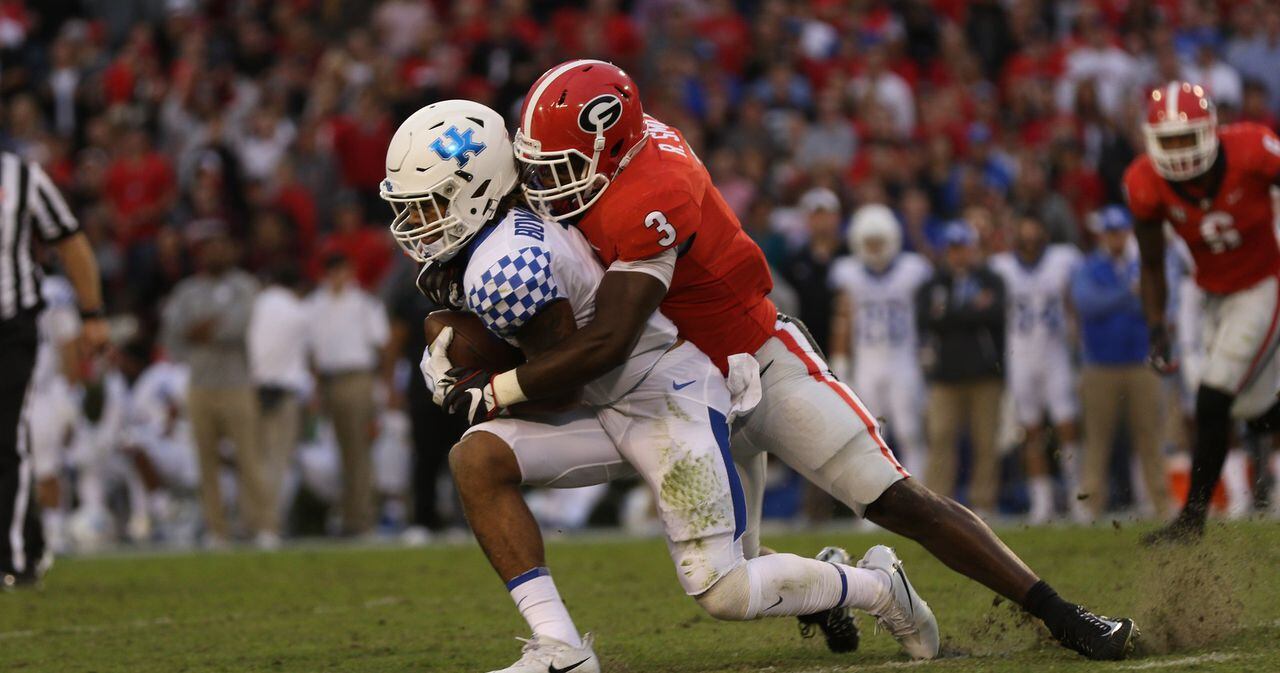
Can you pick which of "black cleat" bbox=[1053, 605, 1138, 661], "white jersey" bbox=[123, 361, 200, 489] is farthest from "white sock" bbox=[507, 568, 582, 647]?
"white jersey" bbox=[123, 361, 200, 489]

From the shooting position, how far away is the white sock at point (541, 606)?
421 centimetres

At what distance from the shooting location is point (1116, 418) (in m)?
10.3

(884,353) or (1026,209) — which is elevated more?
(1026,209)

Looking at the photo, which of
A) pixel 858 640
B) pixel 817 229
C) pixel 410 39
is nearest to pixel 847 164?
pixel 817 229

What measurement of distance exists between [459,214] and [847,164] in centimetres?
899

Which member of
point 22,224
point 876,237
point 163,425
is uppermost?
point 22,224

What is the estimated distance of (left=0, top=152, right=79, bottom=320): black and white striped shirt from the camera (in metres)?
7.01

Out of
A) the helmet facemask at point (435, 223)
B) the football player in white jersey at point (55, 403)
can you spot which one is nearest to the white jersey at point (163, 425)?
the football player in white jersey at point (55, 403)

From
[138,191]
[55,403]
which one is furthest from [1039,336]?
[138,191]

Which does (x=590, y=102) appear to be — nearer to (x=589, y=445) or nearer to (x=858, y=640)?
(x=589, y=445)

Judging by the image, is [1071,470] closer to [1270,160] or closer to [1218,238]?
[1218,238]

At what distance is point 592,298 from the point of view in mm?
4270

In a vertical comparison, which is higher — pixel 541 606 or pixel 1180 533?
pixel 541 606

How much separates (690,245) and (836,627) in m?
1.15
